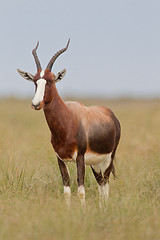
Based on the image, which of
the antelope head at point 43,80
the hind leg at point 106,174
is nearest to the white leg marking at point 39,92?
the antelope head at point 43,80

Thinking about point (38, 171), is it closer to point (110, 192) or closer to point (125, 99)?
point (110, 192)

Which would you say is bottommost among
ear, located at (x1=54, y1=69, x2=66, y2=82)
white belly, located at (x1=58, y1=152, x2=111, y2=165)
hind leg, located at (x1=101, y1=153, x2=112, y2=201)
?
hind leg, located at (x1=101, y1=153, x2=112, y2=201)

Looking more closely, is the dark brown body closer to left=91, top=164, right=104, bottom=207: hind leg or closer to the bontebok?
the bontebok

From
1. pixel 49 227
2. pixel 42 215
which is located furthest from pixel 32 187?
pixel 49 227

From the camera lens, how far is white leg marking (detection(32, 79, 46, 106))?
5938 mm

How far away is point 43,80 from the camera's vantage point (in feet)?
20.2

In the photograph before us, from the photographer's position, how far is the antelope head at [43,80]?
6.00m

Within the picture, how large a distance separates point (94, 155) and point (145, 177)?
1.68m

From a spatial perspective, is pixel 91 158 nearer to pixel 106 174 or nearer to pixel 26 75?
pixel 106 174

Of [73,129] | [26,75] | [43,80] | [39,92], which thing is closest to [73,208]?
[73,129]

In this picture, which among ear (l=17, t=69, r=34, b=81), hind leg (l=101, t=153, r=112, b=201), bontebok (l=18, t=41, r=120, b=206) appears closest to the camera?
bontebok (l=18, t=41, r=120, b=206)

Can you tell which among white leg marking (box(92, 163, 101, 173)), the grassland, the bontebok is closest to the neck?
the bontebok

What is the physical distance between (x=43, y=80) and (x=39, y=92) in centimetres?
22

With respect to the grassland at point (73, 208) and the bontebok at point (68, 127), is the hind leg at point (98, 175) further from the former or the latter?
the bontebok at point (68, 127)
